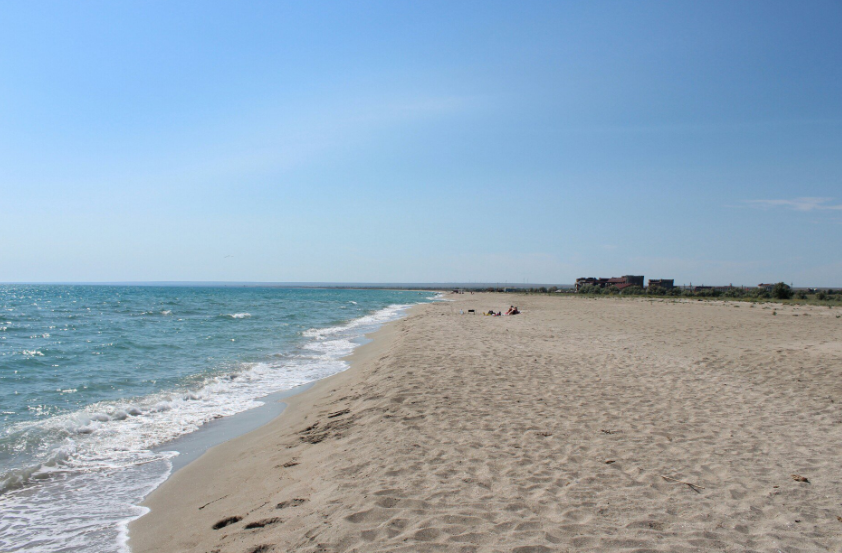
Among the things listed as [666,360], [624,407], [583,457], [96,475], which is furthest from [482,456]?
[666,360]

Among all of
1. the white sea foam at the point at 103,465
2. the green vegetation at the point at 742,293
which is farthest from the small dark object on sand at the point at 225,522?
the green vegetation at the point at 742,293

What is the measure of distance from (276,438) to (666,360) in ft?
32.1

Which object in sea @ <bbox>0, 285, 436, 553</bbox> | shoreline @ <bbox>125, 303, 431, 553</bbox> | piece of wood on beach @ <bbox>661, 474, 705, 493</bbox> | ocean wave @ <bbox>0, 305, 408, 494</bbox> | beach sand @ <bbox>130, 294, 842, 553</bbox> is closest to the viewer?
beach sand @ <bbox>130, 294, 842, 553</bbox>

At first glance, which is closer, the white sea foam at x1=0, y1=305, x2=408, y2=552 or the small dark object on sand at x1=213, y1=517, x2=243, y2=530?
the small dark object on sand at x1=213, y1=517, x2=243, y2=530

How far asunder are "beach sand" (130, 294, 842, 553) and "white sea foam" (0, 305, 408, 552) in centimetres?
44

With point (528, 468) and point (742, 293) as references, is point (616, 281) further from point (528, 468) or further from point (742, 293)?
point (528, 468)

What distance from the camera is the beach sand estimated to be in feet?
11.5

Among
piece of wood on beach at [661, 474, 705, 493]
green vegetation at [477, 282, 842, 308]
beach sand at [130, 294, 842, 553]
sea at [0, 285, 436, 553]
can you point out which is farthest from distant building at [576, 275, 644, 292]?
piece of wood on beach at [661, 474, 705, 493]

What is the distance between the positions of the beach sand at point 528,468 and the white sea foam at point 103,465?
1.45ft

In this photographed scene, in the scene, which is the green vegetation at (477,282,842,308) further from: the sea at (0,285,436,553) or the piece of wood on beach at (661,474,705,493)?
the sea at (0,285,436,553)

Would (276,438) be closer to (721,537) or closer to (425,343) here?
(721,537)

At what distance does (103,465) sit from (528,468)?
5.72 m

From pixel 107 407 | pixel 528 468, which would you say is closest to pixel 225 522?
pixel 528 468

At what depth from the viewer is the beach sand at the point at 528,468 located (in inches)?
137
